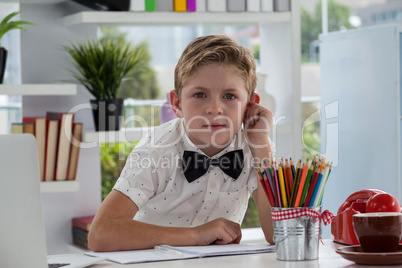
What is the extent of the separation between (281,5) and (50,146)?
1.27m

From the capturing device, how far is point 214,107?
185cm

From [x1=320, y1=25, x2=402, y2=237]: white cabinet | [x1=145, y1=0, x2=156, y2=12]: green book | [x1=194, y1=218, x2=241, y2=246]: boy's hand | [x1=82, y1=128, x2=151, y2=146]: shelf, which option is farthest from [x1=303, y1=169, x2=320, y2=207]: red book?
[x1=320, y1=25, x2=402, y2=237]: white cabinet

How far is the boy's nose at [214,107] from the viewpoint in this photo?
1.84 metres

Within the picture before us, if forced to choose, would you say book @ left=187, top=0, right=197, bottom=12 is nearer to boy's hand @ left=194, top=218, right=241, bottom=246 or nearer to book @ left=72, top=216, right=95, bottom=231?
book @ left=72, top=216, right=95, bottom=231

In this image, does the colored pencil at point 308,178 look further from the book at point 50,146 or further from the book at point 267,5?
the book at point 267,5

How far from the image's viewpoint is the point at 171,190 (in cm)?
197

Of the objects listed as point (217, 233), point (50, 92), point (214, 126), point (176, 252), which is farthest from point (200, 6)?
point (176, 252)

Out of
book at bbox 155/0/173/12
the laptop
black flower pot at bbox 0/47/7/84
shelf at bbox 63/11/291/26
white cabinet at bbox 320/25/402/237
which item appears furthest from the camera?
white cabinet at bbox 320/25/402/237

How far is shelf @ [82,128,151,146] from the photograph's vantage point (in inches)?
109

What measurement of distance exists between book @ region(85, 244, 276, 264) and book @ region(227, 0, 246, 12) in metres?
1.61

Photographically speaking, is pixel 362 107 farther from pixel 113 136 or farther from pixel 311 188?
pixel 311 188

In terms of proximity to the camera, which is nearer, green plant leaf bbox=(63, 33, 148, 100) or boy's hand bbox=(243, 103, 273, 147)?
boy's hand bbox=(243, 103, 273, 147)

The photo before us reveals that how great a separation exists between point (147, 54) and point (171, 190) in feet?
12.2

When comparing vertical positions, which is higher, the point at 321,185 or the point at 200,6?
the point at 200,6
